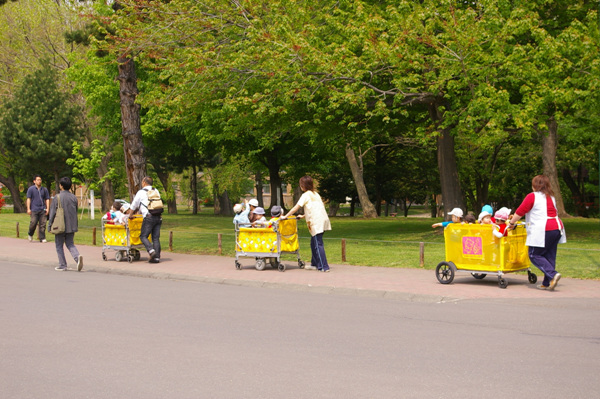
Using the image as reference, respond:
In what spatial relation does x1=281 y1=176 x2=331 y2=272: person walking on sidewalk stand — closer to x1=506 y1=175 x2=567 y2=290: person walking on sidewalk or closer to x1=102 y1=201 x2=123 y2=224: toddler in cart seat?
x1=506 y1=175 x2=567 y2=290: person walking on sidewalk

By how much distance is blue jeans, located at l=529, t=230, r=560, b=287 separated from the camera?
36.5 ft

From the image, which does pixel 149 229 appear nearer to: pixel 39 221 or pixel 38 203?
pixel 38 203

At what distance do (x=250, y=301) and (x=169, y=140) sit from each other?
34.2 m

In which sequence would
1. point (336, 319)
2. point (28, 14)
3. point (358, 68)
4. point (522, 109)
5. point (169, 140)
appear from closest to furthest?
point (336, 319), point (522, 109), point (358, 68), point (169, 140), point (28, 14)

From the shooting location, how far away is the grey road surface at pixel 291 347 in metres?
5.61

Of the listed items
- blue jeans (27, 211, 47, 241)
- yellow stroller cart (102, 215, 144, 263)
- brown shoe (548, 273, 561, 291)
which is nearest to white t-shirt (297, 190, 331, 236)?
yellow stroller cart (102, 215, 144, 263)

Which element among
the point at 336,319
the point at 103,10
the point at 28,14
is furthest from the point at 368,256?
the point at 28,14

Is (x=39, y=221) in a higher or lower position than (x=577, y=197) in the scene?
lower

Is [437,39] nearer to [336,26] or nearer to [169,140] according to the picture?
[336,26]

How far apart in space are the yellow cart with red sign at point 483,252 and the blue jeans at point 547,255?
1.39 feet

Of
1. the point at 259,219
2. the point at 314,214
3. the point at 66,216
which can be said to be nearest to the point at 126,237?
the point at 66,216

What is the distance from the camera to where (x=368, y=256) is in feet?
57.2

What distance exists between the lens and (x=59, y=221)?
49.8ft

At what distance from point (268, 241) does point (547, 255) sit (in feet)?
18.6
